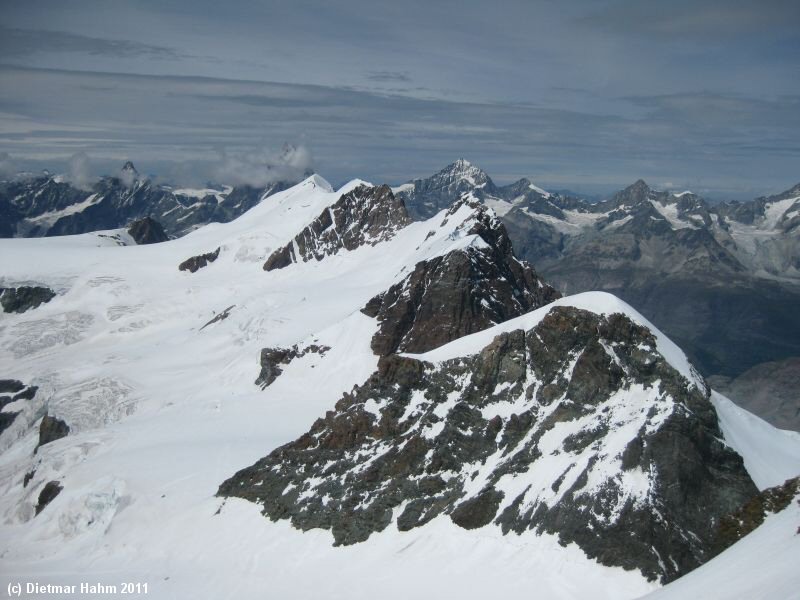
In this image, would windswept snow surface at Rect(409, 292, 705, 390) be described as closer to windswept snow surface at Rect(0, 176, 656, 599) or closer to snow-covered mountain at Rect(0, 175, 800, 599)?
snow-covered mountain at Rect(0, 175, 800, 599)

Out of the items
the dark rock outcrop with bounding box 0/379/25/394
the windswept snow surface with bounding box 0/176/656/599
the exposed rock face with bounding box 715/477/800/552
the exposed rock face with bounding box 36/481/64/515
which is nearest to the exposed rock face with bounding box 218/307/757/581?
the windswept snow surface with bounding box 0/176/656/599

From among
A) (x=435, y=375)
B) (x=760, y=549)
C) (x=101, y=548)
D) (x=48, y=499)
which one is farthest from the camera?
(x=48, y=499)

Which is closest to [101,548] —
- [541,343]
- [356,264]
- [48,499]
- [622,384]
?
[48,499]

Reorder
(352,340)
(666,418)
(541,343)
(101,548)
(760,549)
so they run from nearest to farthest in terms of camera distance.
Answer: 1. (760,549)
2. (666,418)
3. (541,343)
4. (101,548)
5. (352,340)

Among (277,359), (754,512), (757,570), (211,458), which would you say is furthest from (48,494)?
(757,570)

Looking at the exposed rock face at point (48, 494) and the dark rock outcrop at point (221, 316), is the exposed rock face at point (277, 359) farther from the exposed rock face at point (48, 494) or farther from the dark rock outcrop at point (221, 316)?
the dark rock outcrop at point (221, 316)

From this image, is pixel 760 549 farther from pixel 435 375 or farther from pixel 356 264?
pixel 356 264
